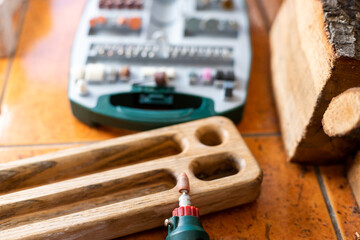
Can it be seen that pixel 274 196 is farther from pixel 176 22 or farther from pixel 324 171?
pixel 176 22

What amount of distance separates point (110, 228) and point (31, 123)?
0.84 feet

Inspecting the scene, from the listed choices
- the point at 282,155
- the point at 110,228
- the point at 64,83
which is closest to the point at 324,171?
the point at 282,155

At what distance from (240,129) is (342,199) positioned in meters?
0.18

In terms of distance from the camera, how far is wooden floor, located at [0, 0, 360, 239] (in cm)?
52

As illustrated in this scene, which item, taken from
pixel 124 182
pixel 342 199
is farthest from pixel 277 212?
pixel 124 182


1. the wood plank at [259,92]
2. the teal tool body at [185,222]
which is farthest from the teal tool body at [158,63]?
the teal tool body at [185,222]

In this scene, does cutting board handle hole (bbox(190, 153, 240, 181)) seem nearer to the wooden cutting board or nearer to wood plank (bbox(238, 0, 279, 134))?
the wooden cutting board

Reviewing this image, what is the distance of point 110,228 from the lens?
0.47 metres

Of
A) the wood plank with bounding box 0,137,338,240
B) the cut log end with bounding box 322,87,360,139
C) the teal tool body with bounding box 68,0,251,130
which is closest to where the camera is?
the cut log end with bounding box 322,87,360,139

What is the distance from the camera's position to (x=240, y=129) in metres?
0.64

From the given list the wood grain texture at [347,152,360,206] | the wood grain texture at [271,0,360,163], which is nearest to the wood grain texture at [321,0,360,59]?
the wood grain texture at [271,0,360,163]

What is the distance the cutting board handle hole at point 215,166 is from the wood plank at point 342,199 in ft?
0.45

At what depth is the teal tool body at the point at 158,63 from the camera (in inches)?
24.1

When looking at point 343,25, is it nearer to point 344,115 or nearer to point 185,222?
point 344,115
